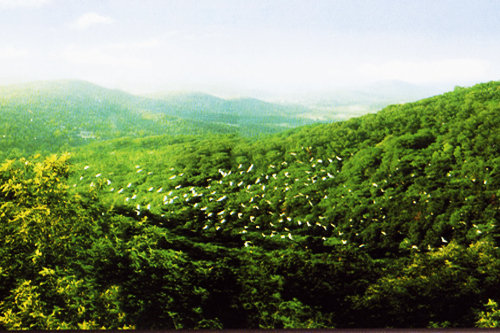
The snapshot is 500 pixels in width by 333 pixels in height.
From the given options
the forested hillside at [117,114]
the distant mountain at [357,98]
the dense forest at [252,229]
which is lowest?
the dense forest at [252,229]

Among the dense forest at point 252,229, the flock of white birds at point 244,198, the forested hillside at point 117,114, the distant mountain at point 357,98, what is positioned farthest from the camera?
the distant mountain at point 357,98

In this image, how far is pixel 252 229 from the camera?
3.30m

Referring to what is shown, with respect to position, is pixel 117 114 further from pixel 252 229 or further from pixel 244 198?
pixel 252 229

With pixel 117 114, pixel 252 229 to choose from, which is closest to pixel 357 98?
pixel 252 229

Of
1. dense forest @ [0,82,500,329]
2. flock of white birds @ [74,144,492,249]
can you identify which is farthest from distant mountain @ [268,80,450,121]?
flock of white birds @ [74,144,492,249]

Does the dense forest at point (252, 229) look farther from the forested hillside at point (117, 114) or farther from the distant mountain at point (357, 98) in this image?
the distant mountain at point (357, 98)

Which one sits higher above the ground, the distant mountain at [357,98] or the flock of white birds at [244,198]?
the distant mountain at [357,98]

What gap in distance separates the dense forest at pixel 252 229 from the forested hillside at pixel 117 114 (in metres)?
0.04

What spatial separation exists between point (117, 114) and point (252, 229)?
1638mm

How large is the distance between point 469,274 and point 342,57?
2101 millimetres

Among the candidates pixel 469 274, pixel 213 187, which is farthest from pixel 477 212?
pixel 213 187

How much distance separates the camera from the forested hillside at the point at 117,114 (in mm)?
3609

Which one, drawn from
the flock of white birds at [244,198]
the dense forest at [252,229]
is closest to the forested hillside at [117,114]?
the dense forest at [252,229]

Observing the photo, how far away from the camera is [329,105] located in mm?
3873
